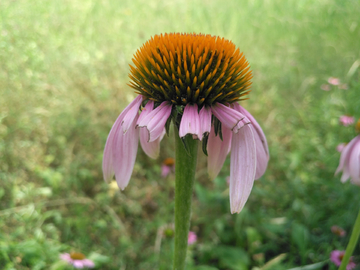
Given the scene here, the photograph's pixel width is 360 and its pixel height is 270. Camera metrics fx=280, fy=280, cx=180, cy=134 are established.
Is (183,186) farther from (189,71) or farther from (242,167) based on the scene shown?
(189,71)

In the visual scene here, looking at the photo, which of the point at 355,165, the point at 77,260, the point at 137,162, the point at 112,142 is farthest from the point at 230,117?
the point at 137,162

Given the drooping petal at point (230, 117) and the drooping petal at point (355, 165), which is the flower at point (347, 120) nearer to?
the drooping petal at point (355, 165)

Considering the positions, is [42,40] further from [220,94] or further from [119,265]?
[220,94]

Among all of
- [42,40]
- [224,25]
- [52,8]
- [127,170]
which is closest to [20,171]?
[42,40]

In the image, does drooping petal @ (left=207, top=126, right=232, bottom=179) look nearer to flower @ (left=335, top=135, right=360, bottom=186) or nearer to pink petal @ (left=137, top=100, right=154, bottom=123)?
pink petal @ (left=137, top=100, right=154, bottom=123)

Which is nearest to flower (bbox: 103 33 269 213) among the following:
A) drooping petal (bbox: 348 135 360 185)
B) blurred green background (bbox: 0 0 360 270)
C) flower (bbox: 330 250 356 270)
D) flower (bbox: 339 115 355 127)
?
drooping petal (bbox: 348 135 360 185)

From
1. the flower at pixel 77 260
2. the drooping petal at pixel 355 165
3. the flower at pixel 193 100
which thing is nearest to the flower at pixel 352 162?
the drooping petal at pixel 355 165
